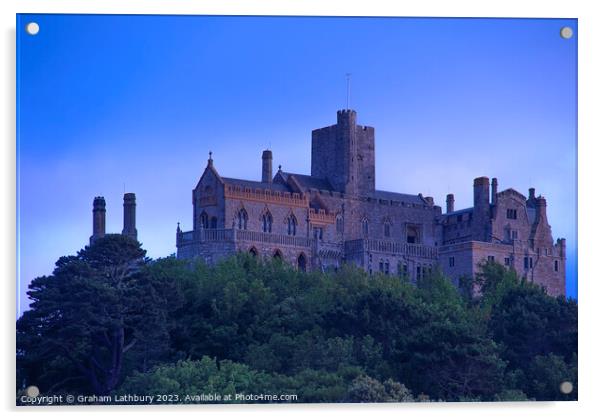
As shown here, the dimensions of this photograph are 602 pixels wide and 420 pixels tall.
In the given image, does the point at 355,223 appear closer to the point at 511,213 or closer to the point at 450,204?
the point at 511,213

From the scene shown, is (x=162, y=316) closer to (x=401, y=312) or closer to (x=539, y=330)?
(x=401, y=312)

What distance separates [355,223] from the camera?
7194cm

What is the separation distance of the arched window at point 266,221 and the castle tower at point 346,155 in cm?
508

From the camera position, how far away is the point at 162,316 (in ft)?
165

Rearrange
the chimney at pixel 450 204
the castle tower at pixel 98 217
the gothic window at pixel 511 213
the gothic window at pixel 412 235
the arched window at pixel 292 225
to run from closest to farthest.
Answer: the castle tower at pixel 98 217 < the arched window at pixel 292 225 < the gothic window at pixel 412 235 < the gothic window at pixel 511 213 < the chimney at pixel 450 204

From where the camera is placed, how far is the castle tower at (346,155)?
71.6m

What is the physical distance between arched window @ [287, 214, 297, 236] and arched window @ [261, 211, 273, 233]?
108 cm

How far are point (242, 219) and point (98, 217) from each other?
38.0ft

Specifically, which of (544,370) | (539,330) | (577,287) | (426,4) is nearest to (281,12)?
(426,4)

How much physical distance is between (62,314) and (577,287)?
1720cm

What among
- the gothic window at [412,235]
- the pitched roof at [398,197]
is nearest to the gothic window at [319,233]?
the pitched roof at [398,197]

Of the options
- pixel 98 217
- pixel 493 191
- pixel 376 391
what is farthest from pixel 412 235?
pixel 376 391

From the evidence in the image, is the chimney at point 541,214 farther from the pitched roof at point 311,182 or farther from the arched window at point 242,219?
the arched window at point 242,219

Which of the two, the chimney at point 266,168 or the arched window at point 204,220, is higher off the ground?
the chimney at point 266,168
